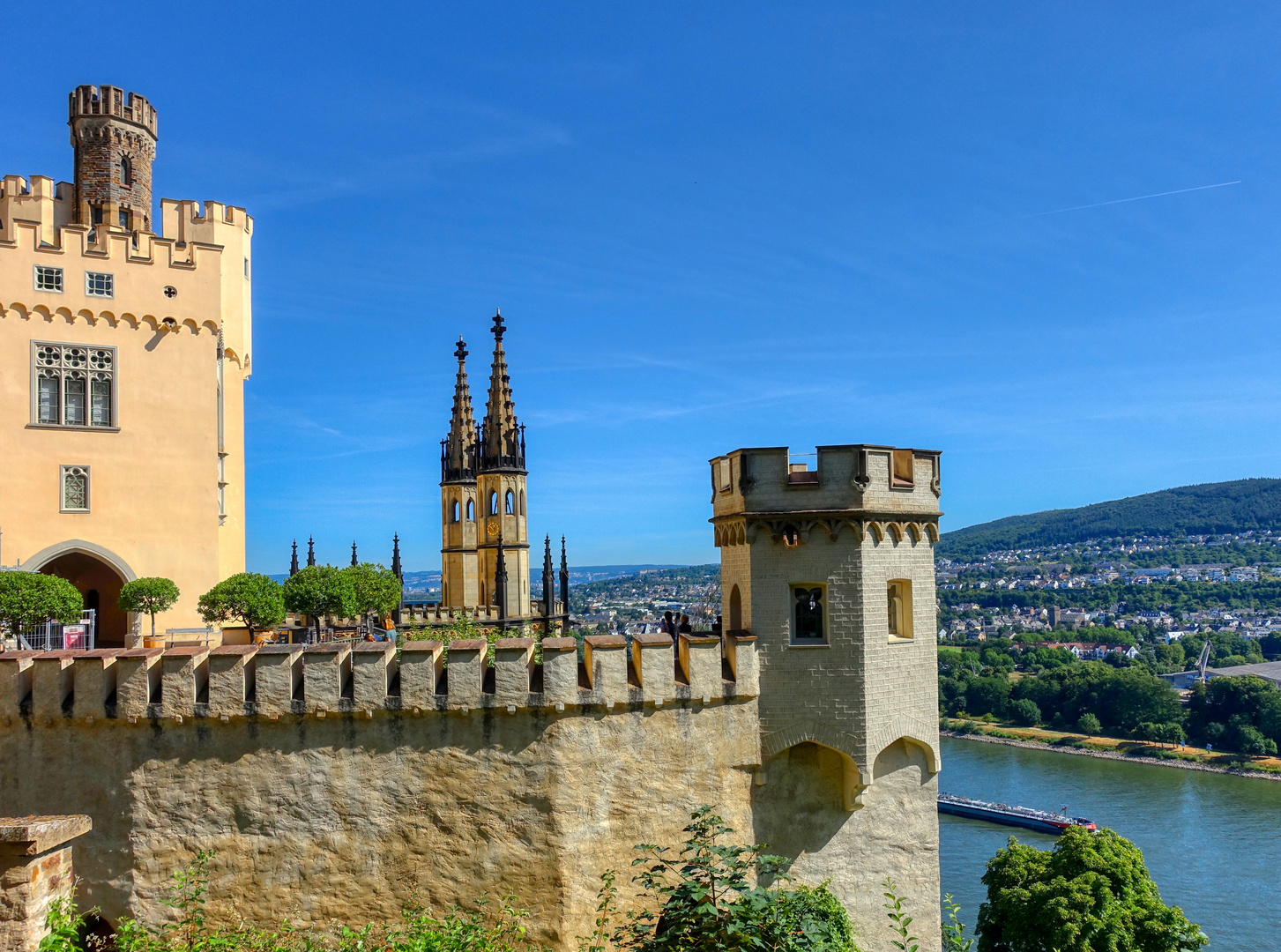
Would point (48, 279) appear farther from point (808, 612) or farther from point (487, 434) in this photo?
point (487, 434)

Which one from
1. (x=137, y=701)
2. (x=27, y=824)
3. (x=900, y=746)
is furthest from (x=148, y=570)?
(x=900, y=746)

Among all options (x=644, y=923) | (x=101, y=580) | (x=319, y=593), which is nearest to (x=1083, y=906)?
(x=644, y=923)

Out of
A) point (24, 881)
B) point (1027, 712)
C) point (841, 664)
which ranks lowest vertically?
point (1027, 712)

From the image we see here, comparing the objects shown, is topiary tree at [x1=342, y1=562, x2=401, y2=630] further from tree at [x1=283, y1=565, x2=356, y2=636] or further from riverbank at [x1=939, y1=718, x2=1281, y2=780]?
riverbank at [x1=939, y1=718, x2=1281, y2=780]

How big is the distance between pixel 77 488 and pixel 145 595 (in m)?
3.70

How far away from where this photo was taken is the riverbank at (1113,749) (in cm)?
7419

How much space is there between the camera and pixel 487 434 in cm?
4638

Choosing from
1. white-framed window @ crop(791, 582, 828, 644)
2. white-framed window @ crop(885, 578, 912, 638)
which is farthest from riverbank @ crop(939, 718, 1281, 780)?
white-framed window @ crop(791, 582, 828, 644)

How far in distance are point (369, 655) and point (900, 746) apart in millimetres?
6325

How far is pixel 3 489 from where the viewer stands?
18.0 meters

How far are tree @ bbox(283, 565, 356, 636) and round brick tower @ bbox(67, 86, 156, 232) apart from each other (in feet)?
28.9

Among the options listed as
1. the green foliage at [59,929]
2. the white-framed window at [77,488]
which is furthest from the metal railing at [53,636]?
the green foliage at [59,929]

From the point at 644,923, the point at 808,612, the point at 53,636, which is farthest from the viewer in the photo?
the point at 53,636

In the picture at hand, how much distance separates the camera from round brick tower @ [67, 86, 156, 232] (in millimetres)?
20781
